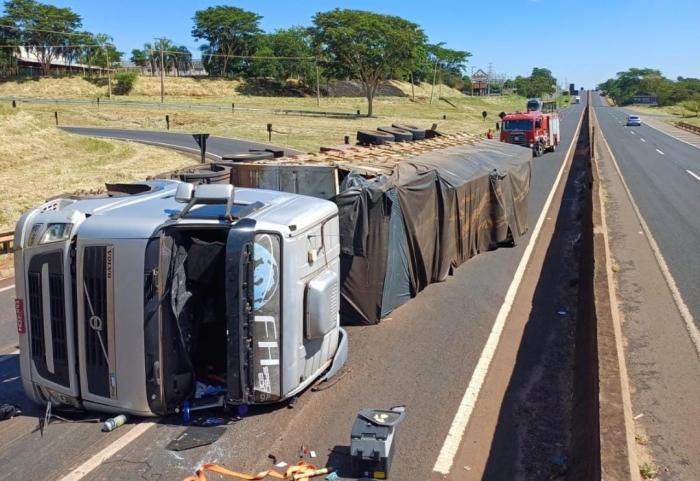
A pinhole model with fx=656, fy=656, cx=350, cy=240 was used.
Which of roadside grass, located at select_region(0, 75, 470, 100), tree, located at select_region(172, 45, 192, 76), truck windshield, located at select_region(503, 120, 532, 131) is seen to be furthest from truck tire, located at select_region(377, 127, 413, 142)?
tree, located at select_region(172, 45, 192, 76)

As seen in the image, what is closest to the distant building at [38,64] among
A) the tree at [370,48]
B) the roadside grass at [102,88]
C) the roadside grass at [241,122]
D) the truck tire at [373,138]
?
the roadside grass at [102,88]

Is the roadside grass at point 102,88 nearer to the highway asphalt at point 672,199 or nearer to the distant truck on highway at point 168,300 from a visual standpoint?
the highway asphalt at point 672,199

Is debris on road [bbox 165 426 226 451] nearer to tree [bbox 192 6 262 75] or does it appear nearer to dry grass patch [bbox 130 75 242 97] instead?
dry grass patch [bbox 130 75 242 97]

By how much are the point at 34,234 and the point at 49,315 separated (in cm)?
71

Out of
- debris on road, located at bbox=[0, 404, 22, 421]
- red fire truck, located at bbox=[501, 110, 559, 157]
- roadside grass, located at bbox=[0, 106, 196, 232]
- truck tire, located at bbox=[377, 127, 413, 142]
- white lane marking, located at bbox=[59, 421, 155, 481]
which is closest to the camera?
white lane marking, located at bbox=[59, 421, 155, 481]

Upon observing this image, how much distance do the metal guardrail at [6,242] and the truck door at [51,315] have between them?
8.06m

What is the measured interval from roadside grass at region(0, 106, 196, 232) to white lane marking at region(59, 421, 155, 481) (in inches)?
512

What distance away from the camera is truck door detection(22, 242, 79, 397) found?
18.0 feet

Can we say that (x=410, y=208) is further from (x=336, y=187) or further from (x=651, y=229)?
(x=651, y=229)

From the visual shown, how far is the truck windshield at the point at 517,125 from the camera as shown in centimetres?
3553

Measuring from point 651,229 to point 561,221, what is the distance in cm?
228

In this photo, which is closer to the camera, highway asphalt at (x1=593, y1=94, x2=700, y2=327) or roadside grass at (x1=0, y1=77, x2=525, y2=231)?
highway asphalt at (x1=593, y1=94, x2=700, y2=327)

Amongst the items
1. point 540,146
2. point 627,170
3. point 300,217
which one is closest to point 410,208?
point 300,217

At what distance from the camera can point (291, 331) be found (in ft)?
18.4
